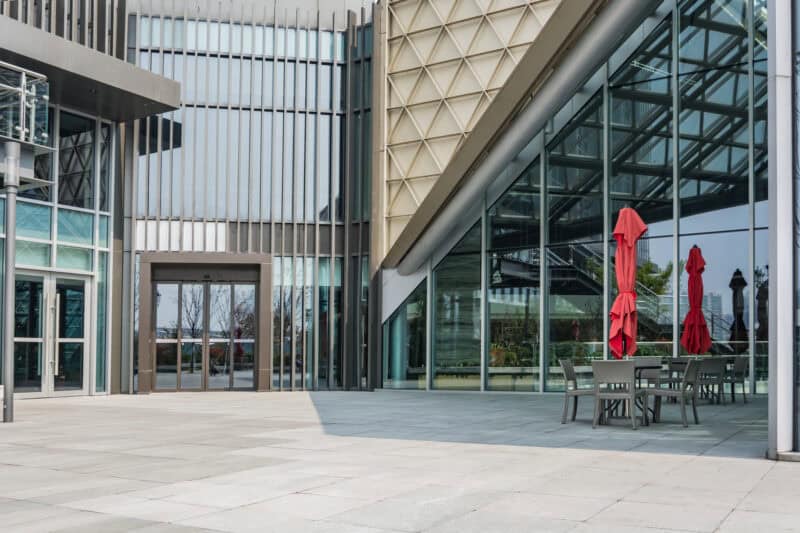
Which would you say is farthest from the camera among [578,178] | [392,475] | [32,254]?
[578,178]

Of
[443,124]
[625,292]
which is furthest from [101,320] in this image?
[625,292]

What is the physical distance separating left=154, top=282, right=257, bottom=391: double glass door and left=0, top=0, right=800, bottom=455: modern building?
55 millimetres

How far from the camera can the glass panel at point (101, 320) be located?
805 inches

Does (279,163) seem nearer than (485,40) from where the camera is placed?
No

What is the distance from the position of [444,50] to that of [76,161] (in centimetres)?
902

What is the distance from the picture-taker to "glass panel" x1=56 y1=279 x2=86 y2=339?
19.5m

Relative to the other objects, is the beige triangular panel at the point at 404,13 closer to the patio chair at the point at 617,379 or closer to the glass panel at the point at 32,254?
the glass panel at the point at 32,254

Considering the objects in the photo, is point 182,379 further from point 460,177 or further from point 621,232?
point 621,232

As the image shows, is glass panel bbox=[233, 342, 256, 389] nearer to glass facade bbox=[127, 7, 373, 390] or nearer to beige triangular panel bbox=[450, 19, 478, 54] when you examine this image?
glass facade bbox=[127, 7, 373, 390]

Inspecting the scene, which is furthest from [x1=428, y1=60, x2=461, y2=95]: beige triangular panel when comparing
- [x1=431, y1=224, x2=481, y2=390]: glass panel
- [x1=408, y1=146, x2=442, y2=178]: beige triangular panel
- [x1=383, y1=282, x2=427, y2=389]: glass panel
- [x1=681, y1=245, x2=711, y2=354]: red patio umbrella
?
[x1=681, y1=245, x2=711, y2=354]: red patio umbrella

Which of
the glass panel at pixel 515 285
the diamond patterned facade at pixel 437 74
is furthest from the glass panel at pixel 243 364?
the glass panel at pixel 515 285

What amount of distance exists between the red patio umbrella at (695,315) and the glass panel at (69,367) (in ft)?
43.0

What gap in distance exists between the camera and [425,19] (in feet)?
70.8

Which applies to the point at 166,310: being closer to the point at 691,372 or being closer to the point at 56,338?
the point at 56,338
